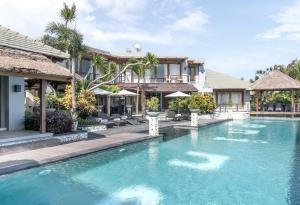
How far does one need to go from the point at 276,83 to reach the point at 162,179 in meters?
31.4

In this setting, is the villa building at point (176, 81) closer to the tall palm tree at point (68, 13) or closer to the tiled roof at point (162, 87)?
the tiled roof at point (162, 87)

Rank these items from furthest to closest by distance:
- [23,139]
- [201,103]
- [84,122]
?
[201,103] → [84,122] → [23,139]

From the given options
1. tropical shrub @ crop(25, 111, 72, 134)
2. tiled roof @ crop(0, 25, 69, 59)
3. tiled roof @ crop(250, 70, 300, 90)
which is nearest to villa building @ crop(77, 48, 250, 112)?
tiled roof @ crop(250, 70, 300, 90)

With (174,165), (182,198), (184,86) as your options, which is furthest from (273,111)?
(182,198)

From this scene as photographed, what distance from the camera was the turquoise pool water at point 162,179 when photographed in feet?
24.5

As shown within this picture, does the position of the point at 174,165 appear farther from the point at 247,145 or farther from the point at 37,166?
the point at 247,145

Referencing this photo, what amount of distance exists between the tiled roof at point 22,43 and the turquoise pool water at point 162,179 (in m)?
6.42

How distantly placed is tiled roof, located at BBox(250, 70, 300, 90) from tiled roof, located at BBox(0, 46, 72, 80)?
2895 centimetres

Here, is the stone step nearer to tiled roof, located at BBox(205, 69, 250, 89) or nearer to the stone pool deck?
the stone pool deck

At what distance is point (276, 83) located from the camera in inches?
1438

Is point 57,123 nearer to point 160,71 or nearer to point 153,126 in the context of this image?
point 153,126

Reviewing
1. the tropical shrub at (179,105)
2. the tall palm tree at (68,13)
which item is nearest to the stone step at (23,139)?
the tall palm tree at (68,13)

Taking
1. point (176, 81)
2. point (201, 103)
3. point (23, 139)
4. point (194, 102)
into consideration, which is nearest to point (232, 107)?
point (176, 81)

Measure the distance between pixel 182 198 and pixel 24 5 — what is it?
16.4 metres
